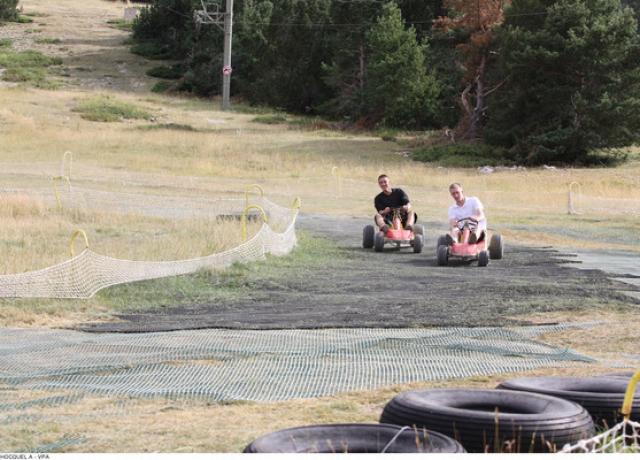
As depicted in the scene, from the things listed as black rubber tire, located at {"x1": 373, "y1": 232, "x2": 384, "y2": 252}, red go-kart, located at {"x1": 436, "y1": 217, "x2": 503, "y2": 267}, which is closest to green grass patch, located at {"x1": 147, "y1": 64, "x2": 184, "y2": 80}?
black rubber tire, located at {"x1": 373, "y1": 232, "x2": 384, "y2": 252}

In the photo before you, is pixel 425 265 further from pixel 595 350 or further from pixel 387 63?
pixel 387 63

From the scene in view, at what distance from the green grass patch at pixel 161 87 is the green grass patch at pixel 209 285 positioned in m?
58.6

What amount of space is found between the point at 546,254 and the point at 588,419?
44.7ft

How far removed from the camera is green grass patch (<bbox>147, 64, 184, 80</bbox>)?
8038 centimetres

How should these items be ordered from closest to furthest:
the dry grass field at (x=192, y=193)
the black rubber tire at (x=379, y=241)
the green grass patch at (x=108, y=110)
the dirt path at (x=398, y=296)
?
the dry grass field at (x=192, y=193), the dirt path at (x=398, y=296), the black rubber tire at (x=379, y=241), the green grass patch at (x=108, y=110)

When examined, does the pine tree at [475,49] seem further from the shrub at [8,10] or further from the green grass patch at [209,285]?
the shrub at [8,10]

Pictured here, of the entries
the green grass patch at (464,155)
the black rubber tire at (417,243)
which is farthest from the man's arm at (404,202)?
the green grass patch at (464,155)

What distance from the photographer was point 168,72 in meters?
80.8

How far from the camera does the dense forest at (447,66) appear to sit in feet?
152

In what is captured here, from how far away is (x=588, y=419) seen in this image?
235 inches

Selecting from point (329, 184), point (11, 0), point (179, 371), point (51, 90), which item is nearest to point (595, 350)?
point (179, 371)

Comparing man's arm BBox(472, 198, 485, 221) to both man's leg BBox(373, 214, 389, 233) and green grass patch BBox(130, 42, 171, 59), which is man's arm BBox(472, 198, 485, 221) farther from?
green grass patch BBox(130, 42, 171, 59)

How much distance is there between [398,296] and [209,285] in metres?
2.68

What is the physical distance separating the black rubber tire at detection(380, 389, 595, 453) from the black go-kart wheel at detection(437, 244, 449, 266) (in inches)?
432
